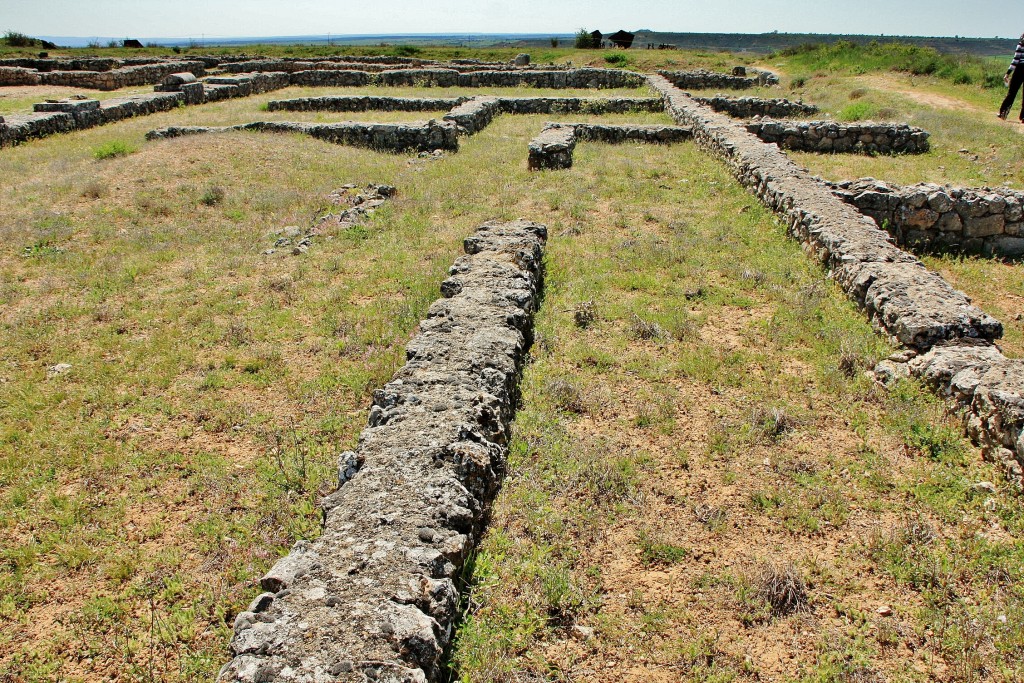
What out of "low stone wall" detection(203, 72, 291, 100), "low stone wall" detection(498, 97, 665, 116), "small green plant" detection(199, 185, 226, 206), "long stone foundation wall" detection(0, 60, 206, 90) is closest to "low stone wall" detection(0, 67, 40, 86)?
"long stone foundation wall" detection(0, 60, 206, 90)

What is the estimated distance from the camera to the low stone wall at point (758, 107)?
73.9ft

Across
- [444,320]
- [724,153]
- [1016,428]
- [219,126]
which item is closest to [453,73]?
[219,126]

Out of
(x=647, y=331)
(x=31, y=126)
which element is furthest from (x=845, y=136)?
(x=31, y=126)

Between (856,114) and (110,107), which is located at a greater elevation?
(110,107)

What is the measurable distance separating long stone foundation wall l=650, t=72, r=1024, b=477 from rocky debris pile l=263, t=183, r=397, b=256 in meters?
7.43

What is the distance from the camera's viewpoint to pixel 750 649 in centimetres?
366

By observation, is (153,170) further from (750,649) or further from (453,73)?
(453,73)

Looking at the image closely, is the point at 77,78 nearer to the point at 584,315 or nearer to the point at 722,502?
the point at 584,315

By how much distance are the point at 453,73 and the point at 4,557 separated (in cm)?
3022

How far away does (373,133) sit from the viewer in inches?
696

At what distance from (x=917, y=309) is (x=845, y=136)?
Answer: 12361 mm

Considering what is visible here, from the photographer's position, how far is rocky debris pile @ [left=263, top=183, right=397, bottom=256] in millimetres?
10422

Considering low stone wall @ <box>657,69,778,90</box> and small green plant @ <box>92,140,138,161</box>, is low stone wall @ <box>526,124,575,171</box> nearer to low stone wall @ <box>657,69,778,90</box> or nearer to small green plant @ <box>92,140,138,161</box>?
small green plant @ <box>92,140,138,161</box>

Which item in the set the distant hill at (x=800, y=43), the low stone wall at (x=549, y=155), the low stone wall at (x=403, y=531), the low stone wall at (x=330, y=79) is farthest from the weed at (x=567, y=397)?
the distant hill at (x=800, y=43)
